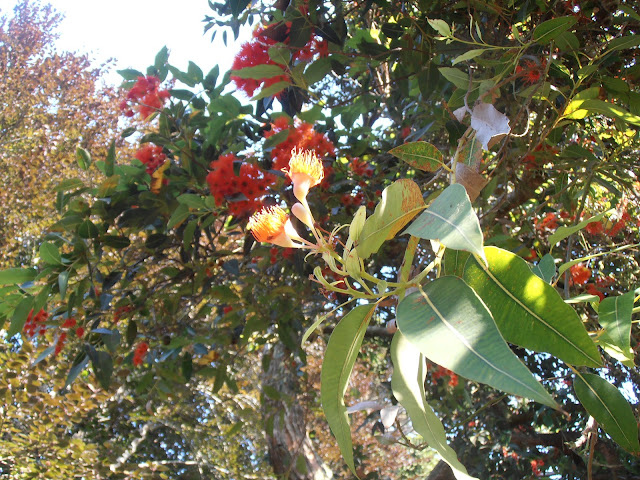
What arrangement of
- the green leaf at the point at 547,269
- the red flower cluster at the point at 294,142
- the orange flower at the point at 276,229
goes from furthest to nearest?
the red flower cluster at the point at 294,142
the green leaf at the point at 547,269
the orange flower at the point at 276,229

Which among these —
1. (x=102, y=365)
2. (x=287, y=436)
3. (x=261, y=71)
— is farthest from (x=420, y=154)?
(x=287, y=436)

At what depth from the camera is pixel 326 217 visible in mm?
2049

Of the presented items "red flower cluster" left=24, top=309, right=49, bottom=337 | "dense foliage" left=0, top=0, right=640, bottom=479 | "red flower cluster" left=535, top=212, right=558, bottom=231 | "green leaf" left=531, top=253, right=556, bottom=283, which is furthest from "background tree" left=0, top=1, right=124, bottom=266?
"green leaf" left=531, top=253, right=556, bottom=283

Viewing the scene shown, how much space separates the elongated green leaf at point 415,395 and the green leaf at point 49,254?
1.56 metres

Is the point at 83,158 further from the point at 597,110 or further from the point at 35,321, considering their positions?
the point at 597,110

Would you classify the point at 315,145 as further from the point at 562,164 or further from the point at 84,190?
the point at 84,190

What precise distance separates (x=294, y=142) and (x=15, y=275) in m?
0.99

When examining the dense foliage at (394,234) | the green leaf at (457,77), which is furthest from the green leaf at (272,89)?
the green leaf at (457,77)

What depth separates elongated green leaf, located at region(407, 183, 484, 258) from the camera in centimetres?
40

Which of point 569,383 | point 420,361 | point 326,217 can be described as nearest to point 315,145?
point 326,217

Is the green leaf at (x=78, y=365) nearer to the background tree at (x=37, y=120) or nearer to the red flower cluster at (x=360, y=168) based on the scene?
the red flower cluster at (x=360, y=168)

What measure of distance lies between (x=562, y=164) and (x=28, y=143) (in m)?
4.77

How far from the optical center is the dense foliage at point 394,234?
0.49m

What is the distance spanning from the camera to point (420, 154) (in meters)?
0.82
